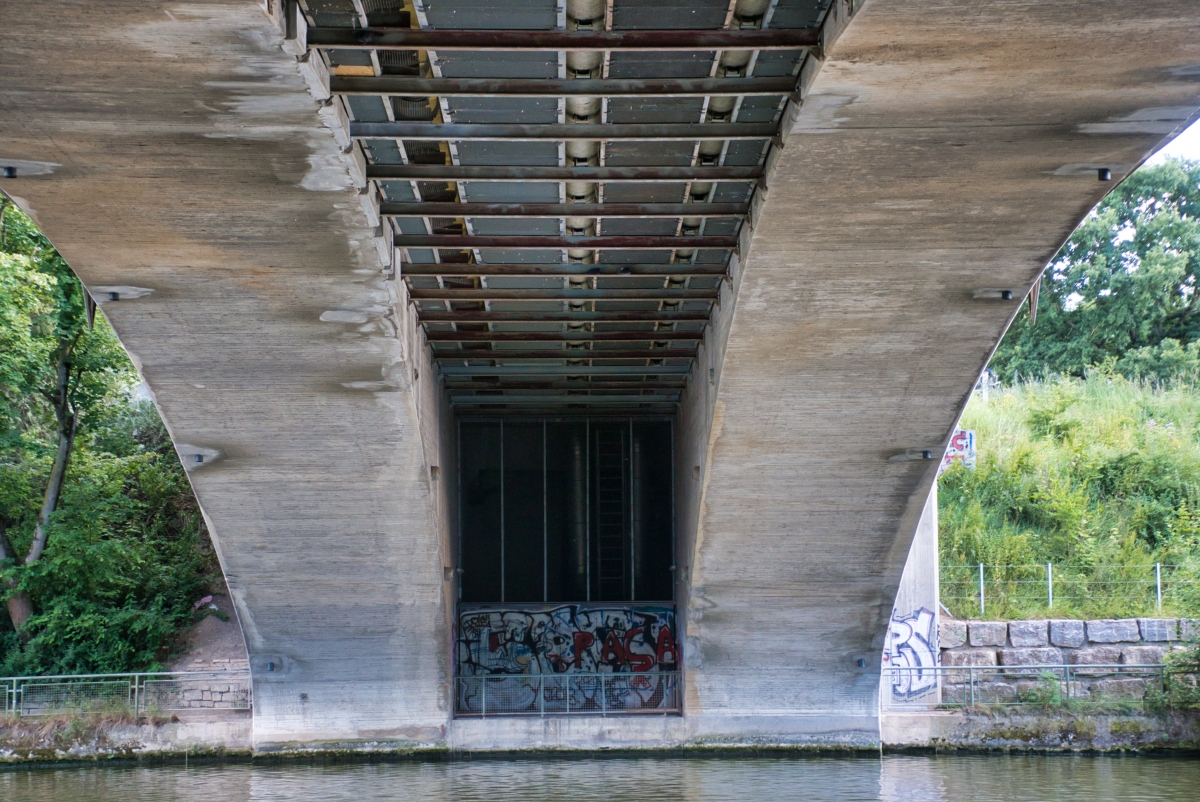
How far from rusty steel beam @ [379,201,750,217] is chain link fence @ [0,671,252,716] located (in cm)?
928

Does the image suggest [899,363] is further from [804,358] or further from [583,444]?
[583,444]

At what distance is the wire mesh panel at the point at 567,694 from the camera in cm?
1855

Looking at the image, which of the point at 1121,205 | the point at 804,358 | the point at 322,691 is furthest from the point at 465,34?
the point at 1121,205

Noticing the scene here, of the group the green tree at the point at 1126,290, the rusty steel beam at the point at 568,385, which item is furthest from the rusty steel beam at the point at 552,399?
the green tree at the point at 1126,290

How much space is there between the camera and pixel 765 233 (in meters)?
10.5

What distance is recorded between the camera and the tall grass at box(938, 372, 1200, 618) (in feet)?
63.7

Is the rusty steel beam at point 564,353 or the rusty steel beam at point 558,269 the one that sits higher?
the rusty steel beam at point 558,269

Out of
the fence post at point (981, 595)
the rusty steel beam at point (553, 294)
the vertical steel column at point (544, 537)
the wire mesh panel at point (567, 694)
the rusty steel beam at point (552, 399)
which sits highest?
the rusty steel beam at point (553, 294)

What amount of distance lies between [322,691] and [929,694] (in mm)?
9198

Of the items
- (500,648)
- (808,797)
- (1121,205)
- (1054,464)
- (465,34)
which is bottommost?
(808,797)

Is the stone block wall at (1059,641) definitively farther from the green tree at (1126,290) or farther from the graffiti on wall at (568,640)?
the green tree at (1126,290)

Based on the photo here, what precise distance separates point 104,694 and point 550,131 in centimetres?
1233

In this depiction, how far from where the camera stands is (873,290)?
11.6m

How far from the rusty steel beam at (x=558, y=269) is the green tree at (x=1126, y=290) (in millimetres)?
25567
